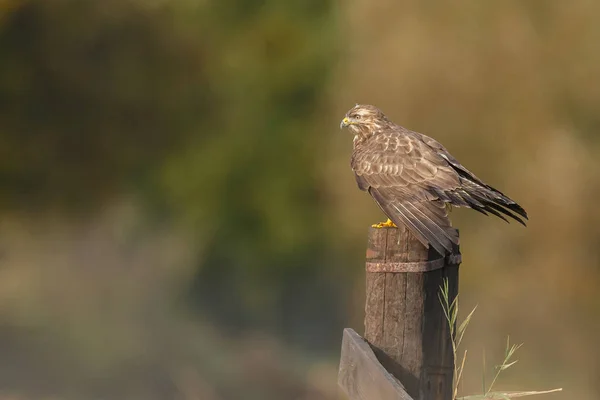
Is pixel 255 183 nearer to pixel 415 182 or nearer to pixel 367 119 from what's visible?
pixel 367 119

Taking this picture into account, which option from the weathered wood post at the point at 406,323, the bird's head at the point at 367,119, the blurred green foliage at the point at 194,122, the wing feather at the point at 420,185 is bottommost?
the weathered wood post at the point at 406,323

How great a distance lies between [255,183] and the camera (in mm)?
11648

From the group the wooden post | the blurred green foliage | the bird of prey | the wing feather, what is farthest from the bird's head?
the blurred green foliage

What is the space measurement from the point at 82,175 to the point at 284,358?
11.4 ft

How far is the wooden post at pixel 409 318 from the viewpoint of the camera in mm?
3322

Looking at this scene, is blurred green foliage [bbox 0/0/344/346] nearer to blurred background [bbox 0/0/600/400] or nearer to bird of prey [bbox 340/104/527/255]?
blurred background [bbox 0/0/600/400]

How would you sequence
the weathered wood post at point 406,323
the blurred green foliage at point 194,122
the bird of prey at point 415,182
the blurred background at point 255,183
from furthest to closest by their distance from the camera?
the blurred green foliage at point 194,122
the blurred background at point 255,183
the bird of prey at point 415,182
the weathered wood post at point 406,323

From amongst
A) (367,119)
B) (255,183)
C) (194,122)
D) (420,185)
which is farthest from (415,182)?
(194,122)

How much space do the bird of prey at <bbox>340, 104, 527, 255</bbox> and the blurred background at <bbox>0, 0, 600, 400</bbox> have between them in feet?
12.9

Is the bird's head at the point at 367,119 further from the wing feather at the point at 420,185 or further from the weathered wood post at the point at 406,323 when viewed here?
the weathered wood post at the point at 406,323

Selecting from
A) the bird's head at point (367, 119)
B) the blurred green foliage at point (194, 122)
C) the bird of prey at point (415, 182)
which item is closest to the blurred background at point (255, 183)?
the blurred green foliage at point (194, 122)

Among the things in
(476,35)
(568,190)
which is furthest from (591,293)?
(476,35)

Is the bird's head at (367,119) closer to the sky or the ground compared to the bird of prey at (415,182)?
closer to the sky

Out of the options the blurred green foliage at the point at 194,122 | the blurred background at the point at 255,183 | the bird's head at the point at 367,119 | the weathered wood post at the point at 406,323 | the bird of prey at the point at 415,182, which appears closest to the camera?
the weathered wood post at the point at 406,323
